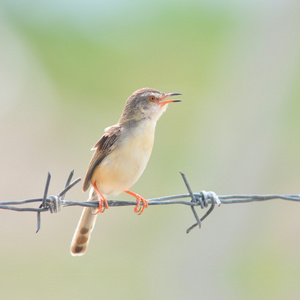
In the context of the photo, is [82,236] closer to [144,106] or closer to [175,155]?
[144,106]

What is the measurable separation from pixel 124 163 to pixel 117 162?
7cm

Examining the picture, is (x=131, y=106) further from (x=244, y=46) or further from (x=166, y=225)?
(x=244, y=46)

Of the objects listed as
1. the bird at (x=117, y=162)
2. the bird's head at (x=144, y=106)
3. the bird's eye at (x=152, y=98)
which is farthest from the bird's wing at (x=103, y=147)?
the bird's eye at (x=152, y=98)

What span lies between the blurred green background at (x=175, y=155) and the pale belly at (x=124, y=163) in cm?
498

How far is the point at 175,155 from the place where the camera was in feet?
50.8

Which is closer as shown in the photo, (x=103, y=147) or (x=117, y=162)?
(x=117, y=162)

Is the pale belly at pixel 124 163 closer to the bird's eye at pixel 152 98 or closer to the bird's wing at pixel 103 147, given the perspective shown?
the bird's wing at pixel 103 147

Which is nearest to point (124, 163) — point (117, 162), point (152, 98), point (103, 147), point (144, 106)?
point (117, 162)

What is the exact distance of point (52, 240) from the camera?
11094 millimetres

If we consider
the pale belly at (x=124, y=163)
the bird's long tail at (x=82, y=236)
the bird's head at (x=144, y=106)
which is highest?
the bird's head at (x=144, y=106)

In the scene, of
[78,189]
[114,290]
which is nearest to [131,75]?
[78,189]

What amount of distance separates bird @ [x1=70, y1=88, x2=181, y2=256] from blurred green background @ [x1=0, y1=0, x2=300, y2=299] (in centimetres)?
Answer: 467

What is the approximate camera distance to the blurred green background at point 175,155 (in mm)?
11203

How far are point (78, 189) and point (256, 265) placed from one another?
184 inches
